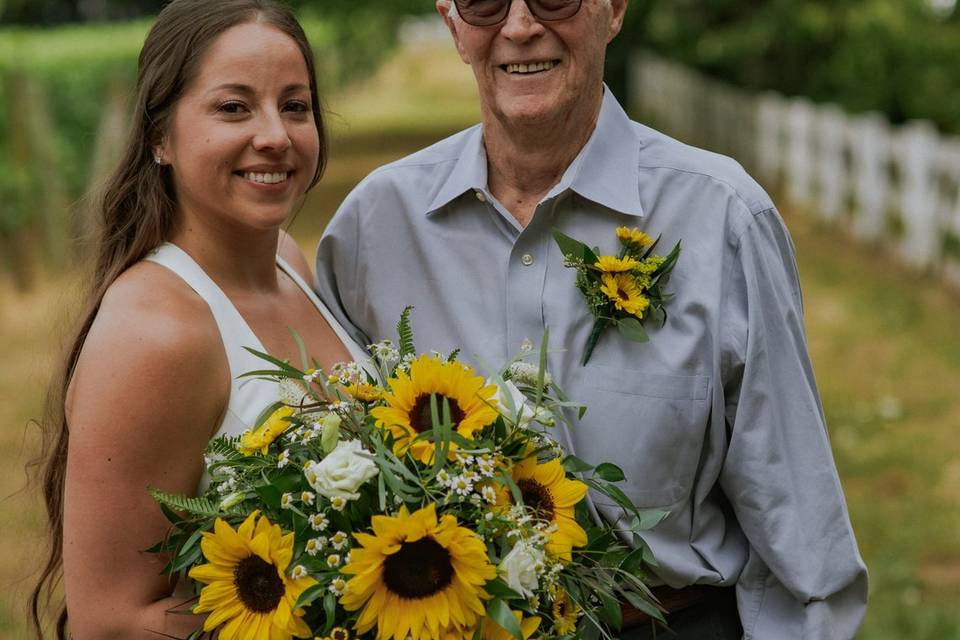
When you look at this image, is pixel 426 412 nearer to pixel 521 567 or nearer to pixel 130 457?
pixel 521 567

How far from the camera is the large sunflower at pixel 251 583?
248 cm

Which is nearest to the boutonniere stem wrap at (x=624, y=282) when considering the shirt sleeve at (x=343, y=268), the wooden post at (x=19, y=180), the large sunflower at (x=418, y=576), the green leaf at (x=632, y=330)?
the green leaf at (x=632, y=330)

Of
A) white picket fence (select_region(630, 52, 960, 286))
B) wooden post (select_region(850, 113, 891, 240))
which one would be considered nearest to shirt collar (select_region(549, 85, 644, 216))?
white picket fence (select_region(630, 52, 960, 286))

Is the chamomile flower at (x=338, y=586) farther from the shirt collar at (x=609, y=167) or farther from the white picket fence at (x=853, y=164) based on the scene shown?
the white picket fence at (x=853, y=164)

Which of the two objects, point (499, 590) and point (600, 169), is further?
point (600, 169)

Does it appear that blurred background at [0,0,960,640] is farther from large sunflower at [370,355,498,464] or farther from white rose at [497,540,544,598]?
white rose at [497,540,544,598]

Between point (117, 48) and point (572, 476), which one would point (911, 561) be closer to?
point (572, 476)

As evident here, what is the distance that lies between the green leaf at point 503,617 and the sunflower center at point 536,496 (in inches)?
10.0

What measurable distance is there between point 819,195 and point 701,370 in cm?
1359

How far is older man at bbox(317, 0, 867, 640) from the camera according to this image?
302 cm

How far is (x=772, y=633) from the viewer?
121 inches

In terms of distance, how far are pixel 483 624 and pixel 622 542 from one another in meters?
0.58

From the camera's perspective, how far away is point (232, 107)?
3.06 meters

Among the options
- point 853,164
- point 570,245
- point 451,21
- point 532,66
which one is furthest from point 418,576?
point 853,164
